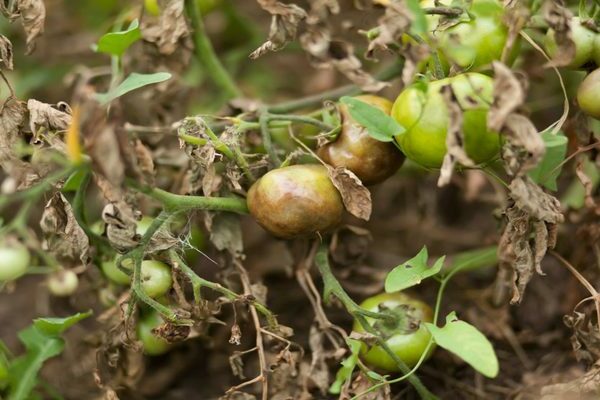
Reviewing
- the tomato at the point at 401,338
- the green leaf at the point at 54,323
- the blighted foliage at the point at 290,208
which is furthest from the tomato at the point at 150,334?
the tomato at the point at 401,338

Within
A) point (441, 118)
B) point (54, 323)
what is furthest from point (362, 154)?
point (54, 323)

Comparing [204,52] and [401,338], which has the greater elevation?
[204,52]

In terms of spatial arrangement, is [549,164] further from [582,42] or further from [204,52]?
[204,52]

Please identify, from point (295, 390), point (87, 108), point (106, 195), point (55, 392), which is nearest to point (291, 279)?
point (295, 390)

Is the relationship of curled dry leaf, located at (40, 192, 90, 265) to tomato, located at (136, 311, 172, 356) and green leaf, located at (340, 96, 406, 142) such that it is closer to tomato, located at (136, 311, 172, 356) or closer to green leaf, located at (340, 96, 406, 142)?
tomato, located at (136, 311, 172, 356)

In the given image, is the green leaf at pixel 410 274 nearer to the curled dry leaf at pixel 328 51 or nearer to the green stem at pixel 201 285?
the green stem at pixel 201 285

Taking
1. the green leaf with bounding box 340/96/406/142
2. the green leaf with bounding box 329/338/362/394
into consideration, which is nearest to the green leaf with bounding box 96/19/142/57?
the green leaf with bounding box 340/96/406/142
